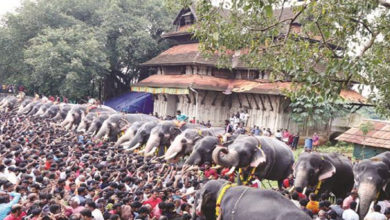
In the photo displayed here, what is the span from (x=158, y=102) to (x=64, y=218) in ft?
71.0

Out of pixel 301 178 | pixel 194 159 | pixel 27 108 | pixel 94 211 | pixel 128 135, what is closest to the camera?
pixel 94 211

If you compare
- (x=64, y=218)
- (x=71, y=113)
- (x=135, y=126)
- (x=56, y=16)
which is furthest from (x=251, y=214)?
(x=56, y=16)

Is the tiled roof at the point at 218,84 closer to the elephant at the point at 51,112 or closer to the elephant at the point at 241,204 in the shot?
the elephant at the point at 51,112

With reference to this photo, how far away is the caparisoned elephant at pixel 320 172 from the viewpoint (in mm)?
7926

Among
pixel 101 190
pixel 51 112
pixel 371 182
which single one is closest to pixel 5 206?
pixel 101 190

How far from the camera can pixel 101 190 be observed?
259 inches

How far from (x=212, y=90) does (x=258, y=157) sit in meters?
14.2

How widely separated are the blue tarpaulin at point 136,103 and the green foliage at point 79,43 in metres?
2.37

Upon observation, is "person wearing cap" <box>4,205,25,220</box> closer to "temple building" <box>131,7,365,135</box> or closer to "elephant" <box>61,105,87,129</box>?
"elephant" <box>61,105,87,129</box>

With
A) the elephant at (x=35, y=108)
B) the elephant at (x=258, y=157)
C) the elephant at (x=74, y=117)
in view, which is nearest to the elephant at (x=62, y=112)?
the elephant at (x=74, y=117)

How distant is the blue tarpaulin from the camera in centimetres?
2657

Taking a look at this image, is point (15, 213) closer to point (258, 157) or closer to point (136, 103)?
point (258, 157)

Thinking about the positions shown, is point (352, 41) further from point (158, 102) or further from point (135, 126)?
point (158, 102)

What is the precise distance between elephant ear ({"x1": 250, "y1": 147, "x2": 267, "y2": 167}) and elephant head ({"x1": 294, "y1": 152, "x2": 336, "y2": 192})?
0.75 meters
